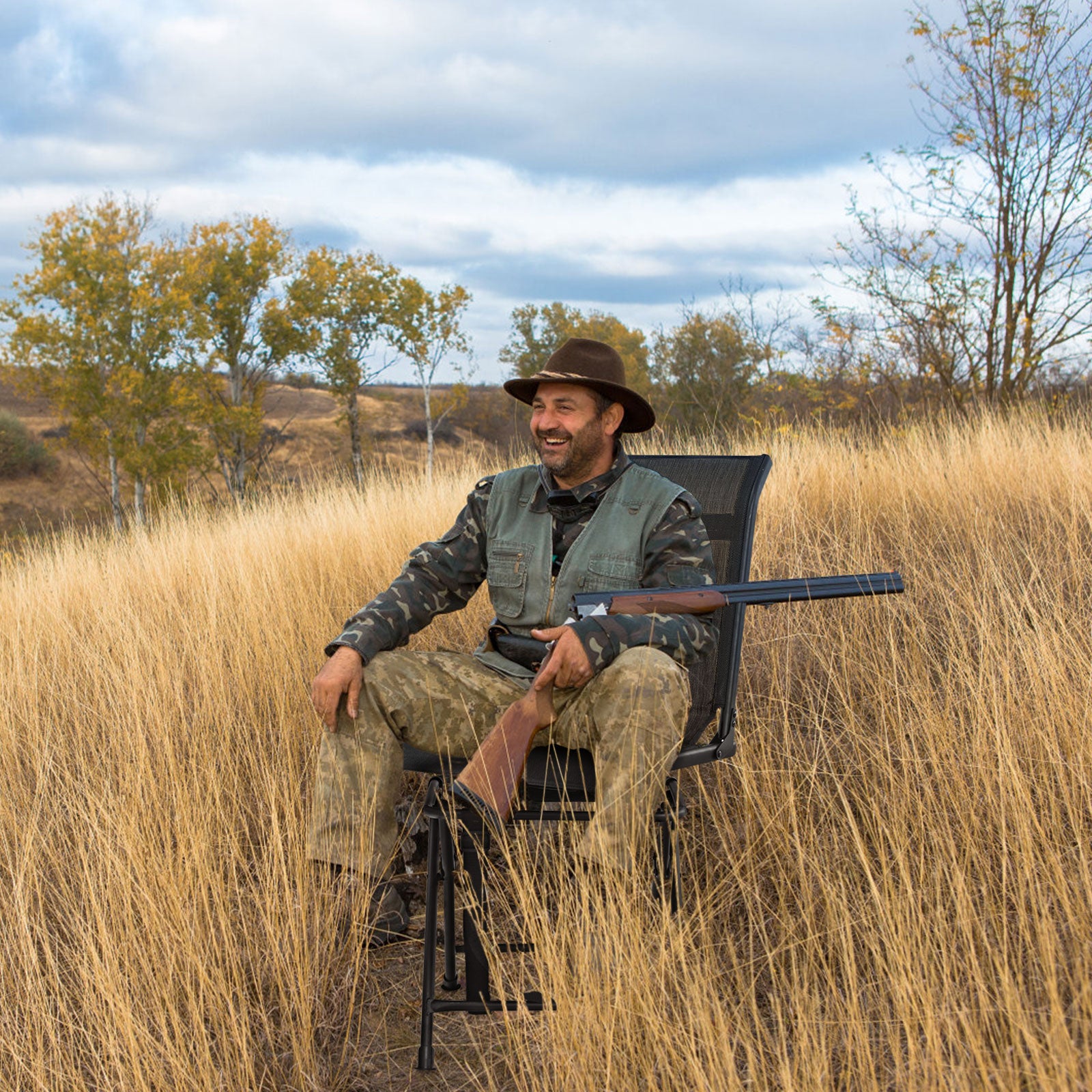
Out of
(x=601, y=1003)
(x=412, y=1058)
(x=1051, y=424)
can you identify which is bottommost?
(x=412, y=1058)

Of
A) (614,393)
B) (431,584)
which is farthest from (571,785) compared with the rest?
(614,393)

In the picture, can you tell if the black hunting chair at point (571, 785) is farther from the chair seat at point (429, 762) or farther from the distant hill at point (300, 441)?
the distant hill at point (300, 441)

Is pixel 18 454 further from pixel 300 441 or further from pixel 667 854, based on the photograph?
pixel 667 854

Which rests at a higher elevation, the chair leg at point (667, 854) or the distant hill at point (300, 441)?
the distant hill at point (300, 441)

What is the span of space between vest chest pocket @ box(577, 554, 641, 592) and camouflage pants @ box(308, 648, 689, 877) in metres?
0.36

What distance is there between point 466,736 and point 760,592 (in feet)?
3.05

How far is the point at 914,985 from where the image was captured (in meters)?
1.83

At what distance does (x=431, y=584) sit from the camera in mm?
3033

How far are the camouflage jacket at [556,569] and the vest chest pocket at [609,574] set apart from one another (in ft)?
0.16

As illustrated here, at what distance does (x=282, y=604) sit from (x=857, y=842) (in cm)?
311

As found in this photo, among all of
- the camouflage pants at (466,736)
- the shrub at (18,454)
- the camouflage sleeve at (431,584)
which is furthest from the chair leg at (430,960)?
the shrub at (18,454)

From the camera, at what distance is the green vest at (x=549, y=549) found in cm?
284

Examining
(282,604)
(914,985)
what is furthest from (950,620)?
(282,604)

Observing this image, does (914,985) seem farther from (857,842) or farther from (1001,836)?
A: (1001,836)
